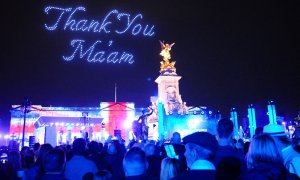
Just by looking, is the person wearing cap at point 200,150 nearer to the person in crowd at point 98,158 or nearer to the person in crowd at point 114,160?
the person in crowd at point 114,160

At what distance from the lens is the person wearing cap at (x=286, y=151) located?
210 inches

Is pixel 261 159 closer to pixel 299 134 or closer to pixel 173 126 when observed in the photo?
pixel 299 134

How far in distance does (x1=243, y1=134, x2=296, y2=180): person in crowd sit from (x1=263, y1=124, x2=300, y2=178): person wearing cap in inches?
58.7

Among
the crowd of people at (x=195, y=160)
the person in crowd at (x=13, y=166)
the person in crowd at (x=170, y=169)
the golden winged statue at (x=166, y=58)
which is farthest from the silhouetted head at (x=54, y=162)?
the golden winged statue at (x=166, y=58)

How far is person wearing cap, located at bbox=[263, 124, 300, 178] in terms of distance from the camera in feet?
17.5

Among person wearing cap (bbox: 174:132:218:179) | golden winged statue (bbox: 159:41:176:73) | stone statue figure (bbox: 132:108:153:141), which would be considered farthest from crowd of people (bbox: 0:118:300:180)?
golden winged statue (bbox: 159:41:176:73)

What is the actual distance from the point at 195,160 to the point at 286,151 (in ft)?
8.42

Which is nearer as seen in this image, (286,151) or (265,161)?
(265,161)

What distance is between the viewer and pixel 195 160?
3779 millimetres

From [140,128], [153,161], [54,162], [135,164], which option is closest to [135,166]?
[135,164]

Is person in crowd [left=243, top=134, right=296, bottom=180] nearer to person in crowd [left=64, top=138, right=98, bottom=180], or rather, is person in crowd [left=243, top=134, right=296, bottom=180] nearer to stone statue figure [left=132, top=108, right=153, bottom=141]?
person in crowd [left=64, top=138, right=98, bottom=180]

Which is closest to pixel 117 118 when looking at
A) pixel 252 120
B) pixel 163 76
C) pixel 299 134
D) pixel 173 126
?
pixel 163 76

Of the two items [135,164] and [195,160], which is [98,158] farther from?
[195,160]

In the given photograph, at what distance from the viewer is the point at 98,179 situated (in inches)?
209
